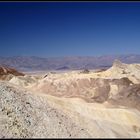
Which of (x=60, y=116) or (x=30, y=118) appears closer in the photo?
(x=30, y=118)

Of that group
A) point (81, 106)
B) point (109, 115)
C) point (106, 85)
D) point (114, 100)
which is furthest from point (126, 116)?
point (106, 85)

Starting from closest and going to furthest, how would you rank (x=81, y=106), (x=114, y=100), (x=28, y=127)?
(x=28, y=127), (x=81, y=106), (x=114, y=100)

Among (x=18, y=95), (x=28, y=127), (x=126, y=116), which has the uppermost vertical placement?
(x=18, y=95)

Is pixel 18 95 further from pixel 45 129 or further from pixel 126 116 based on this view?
pixel 126 116

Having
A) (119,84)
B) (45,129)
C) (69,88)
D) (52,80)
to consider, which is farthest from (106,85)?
(45,129)

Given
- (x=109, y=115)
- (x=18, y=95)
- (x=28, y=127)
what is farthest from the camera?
(x=109, y=115)

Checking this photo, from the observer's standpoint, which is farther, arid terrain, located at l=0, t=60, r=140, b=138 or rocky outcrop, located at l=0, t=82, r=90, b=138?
arid terrain, located at l=0, t=60, r=140, b=138

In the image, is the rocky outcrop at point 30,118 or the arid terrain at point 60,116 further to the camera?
the arid terrain at point 60,116

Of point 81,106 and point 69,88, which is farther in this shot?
point 69,88

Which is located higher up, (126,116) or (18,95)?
(18,95)

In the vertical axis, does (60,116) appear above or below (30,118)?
below

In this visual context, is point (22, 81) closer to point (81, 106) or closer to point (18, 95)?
point (81, 106)
